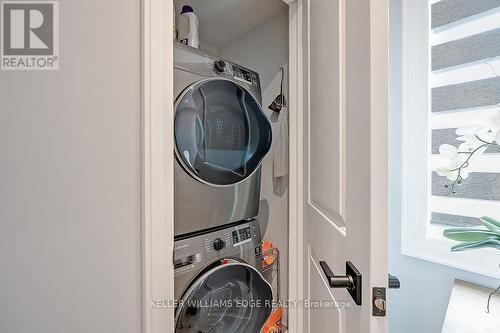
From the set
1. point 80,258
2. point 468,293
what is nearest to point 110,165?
point 80,258

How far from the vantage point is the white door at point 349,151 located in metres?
0.47

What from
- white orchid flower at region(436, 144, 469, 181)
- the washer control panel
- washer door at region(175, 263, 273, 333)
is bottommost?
washer door at region(175, 263, 273, 333)

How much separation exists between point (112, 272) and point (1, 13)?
2.93ft

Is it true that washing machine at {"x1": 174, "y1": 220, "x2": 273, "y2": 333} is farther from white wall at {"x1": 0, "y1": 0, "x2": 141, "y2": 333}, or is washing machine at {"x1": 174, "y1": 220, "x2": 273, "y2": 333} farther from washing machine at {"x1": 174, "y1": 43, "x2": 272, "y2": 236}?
white wall at {"x1": 0, "y1": 0, "x2": 141, "y2": 333}

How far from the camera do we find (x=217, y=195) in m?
1.00

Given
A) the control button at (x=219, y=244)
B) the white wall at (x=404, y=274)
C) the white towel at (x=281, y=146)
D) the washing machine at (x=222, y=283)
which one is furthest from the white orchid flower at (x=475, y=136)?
the control button at (x=219, y=244)

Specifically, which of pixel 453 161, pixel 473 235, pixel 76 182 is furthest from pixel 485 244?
pixel 76 182

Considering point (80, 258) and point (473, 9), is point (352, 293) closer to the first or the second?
point (80, 258)

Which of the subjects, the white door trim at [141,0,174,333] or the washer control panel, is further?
the washer control panel

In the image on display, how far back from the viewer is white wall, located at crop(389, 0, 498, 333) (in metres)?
1.09

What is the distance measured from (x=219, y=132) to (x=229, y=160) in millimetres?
137

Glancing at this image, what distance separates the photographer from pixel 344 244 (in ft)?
1.95

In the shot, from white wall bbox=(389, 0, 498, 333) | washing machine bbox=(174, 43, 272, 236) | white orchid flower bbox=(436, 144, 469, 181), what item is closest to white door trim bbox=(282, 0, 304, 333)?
washing machine bbox=(174, 43, 272, 236)

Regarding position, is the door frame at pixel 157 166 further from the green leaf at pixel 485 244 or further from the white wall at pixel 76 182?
the green leaf at pixel 485 244
